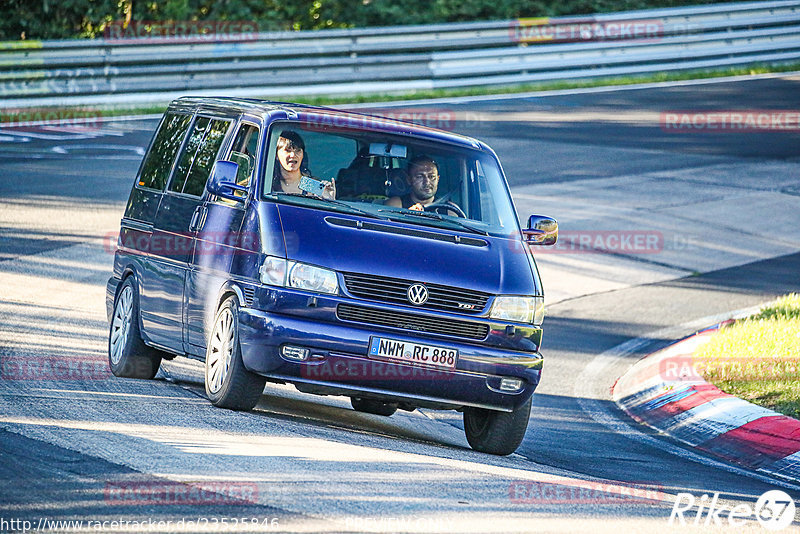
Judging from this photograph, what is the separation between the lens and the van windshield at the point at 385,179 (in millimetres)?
8125

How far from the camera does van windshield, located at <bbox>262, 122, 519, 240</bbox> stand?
26.7ft

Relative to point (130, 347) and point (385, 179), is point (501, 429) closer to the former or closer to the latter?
point (385, 179)

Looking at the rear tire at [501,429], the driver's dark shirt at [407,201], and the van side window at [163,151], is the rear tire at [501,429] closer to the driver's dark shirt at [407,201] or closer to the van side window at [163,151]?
the driver's dark shirt at [407,201]

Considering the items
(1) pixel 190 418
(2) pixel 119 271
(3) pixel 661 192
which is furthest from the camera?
(3) pixel 661 192

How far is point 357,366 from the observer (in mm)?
7324

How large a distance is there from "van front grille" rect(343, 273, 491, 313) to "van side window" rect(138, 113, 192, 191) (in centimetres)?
249

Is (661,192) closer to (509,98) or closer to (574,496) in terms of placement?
(509,98)

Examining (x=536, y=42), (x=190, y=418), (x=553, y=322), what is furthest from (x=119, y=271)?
(x=536, y=42)

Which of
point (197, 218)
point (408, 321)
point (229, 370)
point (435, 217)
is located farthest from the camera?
point (197, 218)

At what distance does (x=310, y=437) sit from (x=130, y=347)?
7.47 ft

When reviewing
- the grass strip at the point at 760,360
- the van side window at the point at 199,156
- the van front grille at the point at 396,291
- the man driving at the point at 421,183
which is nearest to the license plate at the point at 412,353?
the van front grille at the point at 396,291

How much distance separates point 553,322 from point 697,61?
58.2 feet

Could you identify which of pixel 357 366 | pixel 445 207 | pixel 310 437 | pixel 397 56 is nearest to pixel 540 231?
pixel 445 207

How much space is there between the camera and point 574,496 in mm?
6461
